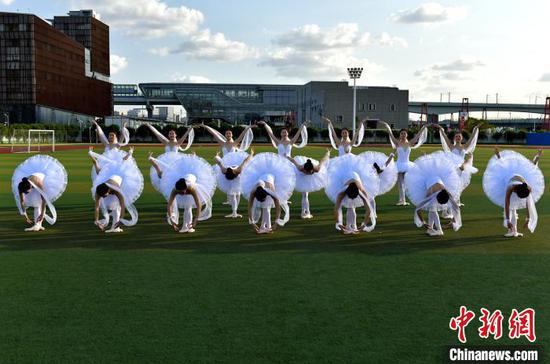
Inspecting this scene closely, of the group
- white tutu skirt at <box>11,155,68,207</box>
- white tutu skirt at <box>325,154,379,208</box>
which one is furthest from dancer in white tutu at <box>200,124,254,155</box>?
white tutu skirt at <box>11,155,68,207</box>

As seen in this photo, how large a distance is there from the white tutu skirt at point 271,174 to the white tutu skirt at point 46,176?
12.5 feet

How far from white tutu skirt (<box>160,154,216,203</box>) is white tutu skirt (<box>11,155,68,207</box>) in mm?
2205

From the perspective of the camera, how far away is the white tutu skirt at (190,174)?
383 inches

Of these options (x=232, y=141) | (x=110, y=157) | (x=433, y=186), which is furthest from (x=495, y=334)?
(x=110, y=157)

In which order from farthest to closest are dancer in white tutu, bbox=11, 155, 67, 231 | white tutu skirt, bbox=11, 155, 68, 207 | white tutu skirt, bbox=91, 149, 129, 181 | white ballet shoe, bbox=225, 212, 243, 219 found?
1. white ballet shoe, bbox=225, 212, 243, 219
2. white tutu skirt, bbox=91, 149, 129, 181
3. white tutu skirt, bbox=11, 155, 68, 207
4. dancer in white tutu, bbox=11, 155, 67, 231

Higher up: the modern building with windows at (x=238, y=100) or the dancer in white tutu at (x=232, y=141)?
the modern building with windows at (x=238, y=100)

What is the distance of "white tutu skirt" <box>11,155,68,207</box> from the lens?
10.1 metres

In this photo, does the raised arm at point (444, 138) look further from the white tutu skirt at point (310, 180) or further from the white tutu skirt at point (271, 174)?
the white tutu skirt at point (271, 174)

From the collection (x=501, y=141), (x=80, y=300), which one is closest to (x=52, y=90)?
(x=501, y=141)

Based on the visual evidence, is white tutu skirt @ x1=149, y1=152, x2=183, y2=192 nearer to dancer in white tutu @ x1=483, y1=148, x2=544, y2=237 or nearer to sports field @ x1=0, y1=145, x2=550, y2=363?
sports field @ x1=0, y1=145, x2=550, y2=363

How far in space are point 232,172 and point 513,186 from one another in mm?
5510

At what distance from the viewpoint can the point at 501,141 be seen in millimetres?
72688

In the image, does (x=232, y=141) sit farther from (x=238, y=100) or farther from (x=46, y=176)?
(x=238, y=100)

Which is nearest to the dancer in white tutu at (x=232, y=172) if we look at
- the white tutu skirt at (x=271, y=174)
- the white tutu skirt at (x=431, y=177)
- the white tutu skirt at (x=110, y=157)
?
the white tutu skirt at (x=271, y=174)
